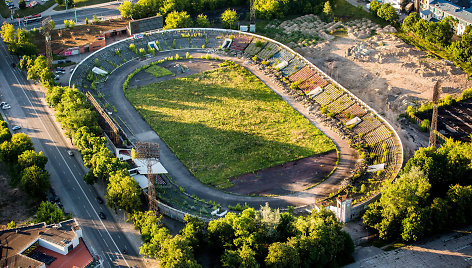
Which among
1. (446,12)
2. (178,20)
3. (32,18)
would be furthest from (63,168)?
(446,12)

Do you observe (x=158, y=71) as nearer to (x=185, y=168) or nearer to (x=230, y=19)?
(x=230, y=19)

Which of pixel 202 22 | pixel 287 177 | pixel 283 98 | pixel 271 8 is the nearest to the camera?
pixel 287 177

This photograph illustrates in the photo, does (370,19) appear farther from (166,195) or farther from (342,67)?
(166,195)

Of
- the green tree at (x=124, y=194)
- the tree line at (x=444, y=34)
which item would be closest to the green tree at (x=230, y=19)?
the tree line at (x=444, y=34)

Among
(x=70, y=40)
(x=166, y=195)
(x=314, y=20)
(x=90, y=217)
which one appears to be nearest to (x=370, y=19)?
(x=314, y=20)

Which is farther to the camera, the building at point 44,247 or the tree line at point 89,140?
the tree line at point 89,140

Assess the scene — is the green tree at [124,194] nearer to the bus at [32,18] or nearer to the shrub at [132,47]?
the shrub at [132,47]
